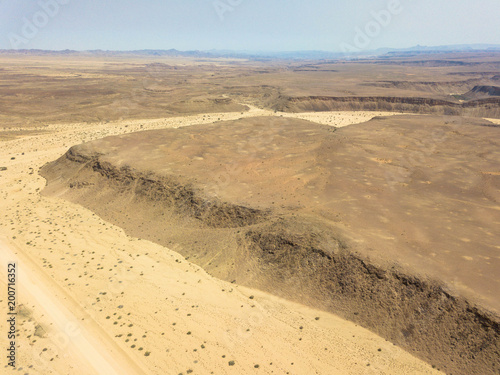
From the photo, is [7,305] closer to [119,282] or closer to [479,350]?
[119,282]

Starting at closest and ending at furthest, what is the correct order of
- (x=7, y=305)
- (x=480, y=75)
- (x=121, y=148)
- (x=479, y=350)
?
(x=479, y=350) → (x=7, y=305) → (x=121, y=148) → (x=480, y=75)

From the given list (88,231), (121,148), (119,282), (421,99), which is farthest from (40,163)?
(421,99)

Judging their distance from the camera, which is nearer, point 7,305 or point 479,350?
point 479,350

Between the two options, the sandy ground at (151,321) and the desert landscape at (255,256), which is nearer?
the sandy ground at (151,321)

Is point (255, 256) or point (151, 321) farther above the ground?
point (255, 256)
